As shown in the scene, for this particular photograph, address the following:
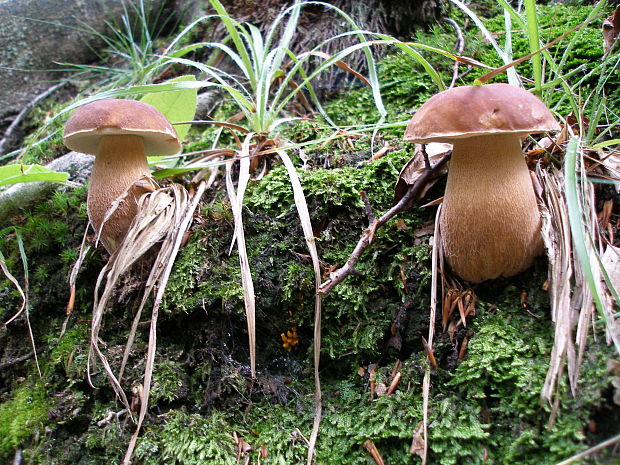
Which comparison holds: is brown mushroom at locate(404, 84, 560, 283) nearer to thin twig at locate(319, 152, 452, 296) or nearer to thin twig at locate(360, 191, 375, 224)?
thin twig at locate(319, 152, 452, 296)

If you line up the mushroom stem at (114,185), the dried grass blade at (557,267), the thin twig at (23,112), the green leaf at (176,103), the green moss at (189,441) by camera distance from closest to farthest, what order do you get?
1. the dried grass blade at (557,267)
2. the green moss at (189,441)
3. the mushroom stem at (114,185)
4. the green leaf at (176,103)
5. the thin twig at (23,112)

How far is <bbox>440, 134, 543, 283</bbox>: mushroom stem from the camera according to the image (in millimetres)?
1161

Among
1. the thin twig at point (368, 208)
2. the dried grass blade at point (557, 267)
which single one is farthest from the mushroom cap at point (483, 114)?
the thin twig at point (368, 208)

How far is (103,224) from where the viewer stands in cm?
148

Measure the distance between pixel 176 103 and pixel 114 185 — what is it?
1.64 ft

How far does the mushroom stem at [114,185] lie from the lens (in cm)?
156


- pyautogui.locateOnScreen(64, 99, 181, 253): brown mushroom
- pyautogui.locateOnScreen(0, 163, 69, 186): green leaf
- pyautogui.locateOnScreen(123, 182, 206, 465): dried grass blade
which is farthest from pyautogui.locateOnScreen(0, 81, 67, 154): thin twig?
pyautogui.locateOnScreen(123, 182, 206, 465): dried grass blade

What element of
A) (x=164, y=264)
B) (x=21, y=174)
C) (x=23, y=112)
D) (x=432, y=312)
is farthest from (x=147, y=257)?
(x=23, y=112)

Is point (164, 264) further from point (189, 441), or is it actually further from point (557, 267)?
point (557, 267)

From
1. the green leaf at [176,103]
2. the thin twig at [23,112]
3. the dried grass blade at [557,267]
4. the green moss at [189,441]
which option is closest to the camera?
the dried grass blade at [557,267]

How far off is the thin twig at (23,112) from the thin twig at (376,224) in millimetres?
2861

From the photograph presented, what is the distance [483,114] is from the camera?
3.30 ft

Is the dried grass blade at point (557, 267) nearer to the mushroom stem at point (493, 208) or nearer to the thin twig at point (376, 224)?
the mushroom stem at point (493, 208)

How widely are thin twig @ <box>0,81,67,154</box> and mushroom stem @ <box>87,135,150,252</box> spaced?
73.7 inches
